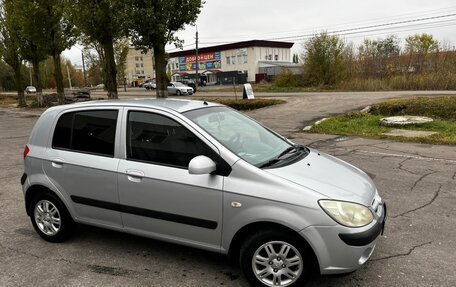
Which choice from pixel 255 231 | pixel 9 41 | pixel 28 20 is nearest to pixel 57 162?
pixel 255 231

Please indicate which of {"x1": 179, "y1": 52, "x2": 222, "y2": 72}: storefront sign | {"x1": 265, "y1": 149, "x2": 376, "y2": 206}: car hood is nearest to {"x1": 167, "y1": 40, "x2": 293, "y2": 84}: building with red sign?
{"x1": 179, "y1": 52, "x2": 222, "y2": 72}: storefront sign

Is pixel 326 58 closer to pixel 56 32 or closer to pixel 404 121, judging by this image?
pixel 56 32

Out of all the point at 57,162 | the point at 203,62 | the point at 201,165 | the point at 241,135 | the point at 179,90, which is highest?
the point at 203,62

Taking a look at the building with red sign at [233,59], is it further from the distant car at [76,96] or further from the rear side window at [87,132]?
the rear side window at [87,132]

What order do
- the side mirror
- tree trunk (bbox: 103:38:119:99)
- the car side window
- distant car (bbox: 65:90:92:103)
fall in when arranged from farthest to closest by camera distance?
1. distant car (bbox: 65:90:92:103)
2. tree trunk (bbox: 103:38:119:99)
3. the car side window
4. the side mirror

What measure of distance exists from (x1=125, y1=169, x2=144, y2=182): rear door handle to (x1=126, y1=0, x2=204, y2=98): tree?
12688 mm

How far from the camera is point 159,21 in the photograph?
51.4ft

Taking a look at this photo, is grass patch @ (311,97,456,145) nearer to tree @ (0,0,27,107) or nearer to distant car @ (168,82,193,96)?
tree @ (0,0,27,107)

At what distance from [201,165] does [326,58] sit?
112 ft

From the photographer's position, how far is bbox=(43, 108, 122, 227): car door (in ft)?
12.6

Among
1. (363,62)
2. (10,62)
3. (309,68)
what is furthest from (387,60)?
(10,62)

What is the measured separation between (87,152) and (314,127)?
979 cm

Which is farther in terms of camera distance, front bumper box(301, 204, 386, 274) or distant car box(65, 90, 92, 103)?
distant car box(65, 90, 92, 103)

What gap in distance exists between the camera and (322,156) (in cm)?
414
